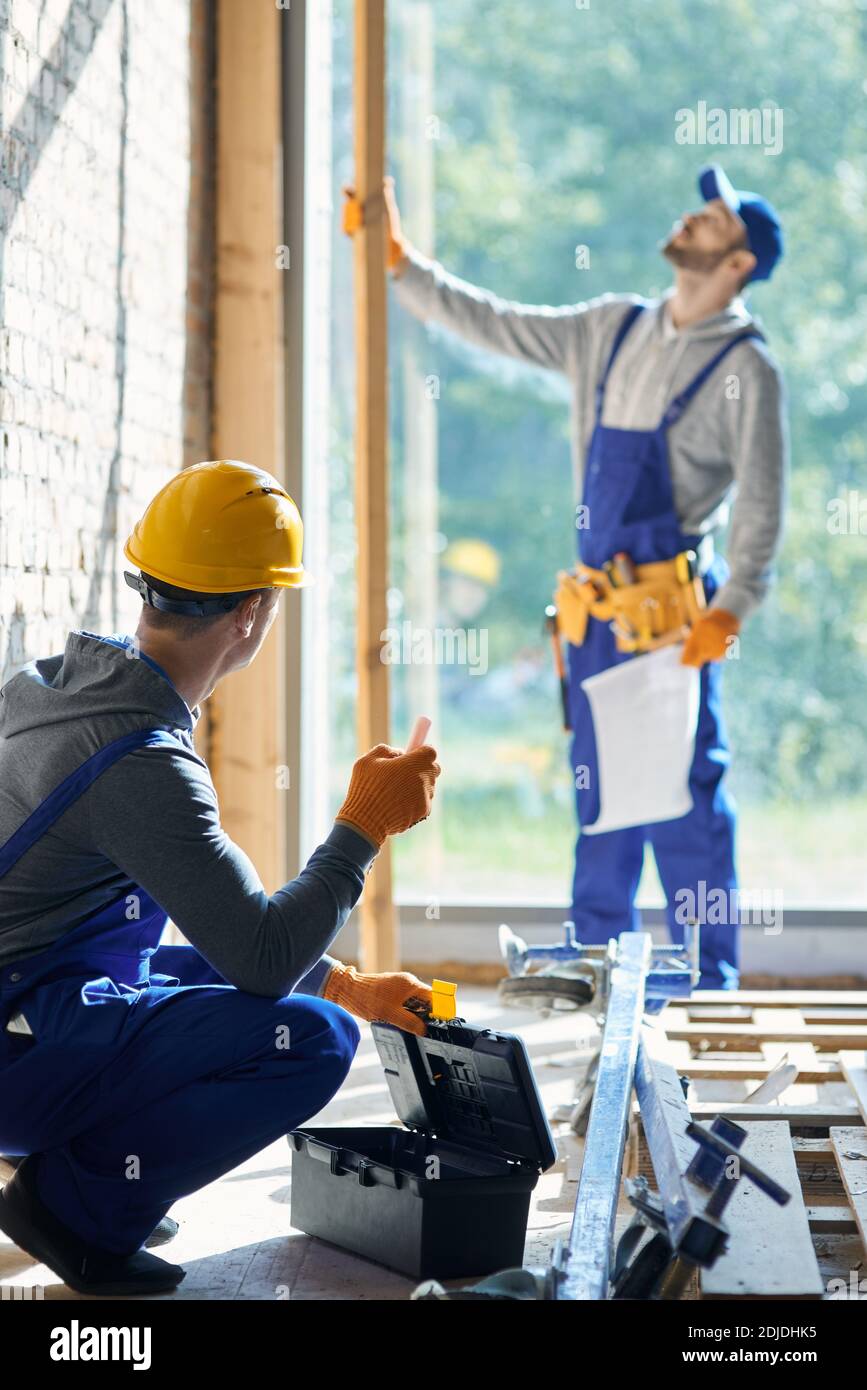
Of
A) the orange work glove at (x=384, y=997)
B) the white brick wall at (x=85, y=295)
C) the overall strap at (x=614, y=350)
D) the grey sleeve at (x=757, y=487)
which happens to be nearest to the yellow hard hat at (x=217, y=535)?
the orange work glove at (x=384, y=997)

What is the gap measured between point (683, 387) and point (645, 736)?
863 millimetres

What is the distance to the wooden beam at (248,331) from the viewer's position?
13.1 ft

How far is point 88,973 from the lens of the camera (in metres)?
1.96

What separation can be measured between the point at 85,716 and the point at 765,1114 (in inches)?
52.6

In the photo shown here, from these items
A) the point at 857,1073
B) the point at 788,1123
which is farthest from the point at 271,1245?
the point at 857,1073

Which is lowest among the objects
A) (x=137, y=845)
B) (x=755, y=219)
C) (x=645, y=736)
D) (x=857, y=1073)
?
(x=857, y=1073)

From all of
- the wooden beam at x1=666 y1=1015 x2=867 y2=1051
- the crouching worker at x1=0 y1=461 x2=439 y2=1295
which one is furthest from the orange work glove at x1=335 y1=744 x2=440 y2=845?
the wooden beam at x1=666 y1=1015 x2=867 y2=1051

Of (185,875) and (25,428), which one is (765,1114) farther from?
(25,428)

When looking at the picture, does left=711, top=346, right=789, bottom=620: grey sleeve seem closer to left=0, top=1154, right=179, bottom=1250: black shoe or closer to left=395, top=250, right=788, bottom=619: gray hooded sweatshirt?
left=395, top=250, right=788, bottom=619: gray hooded sweatshirt

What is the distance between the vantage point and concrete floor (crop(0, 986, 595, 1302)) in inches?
76.5

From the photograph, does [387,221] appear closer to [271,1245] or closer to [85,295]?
[85,295]

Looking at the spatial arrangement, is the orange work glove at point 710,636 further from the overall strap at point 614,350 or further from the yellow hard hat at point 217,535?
the yellow hard hat at point 217,535

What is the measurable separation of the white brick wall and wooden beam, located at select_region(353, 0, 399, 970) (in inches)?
17.7

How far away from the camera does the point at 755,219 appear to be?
3.71 meters
